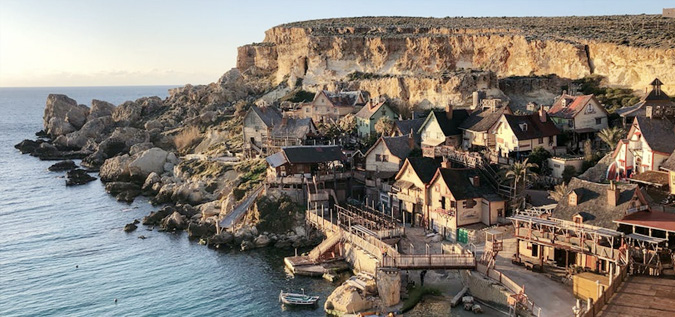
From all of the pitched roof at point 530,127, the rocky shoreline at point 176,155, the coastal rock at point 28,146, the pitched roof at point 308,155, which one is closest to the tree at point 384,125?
the pitched roof at point 308,155

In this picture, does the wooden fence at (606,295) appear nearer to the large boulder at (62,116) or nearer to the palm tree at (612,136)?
the palm tree at (612,136)

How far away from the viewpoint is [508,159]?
177ft

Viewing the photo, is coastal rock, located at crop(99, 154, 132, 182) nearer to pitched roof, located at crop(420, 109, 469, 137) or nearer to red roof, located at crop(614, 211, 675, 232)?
pitched roof, located at crop(420, 109, 469, 137)

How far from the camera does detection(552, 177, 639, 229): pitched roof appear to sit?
118 feet

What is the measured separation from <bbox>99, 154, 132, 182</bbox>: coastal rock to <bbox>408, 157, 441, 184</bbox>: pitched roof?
42.3m

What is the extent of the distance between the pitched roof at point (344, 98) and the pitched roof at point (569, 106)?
104 ft

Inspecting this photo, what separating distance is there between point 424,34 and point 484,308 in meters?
73.2

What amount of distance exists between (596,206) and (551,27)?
64585mm

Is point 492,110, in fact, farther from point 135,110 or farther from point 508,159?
point 135,110

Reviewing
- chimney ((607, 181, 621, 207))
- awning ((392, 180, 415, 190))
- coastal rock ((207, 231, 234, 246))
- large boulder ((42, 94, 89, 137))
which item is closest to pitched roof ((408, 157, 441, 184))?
awning ((392, 180, 415, 190))

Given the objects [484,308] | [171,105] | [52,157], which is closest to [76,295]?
[484,308]

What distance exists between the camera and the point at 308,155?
57000mm

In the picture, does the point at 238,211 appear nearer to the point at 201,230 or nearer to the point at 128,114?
the point at 201,230

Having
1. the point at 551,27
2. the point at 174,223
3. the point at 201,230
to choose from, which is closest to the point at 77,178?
the point at 174,223
